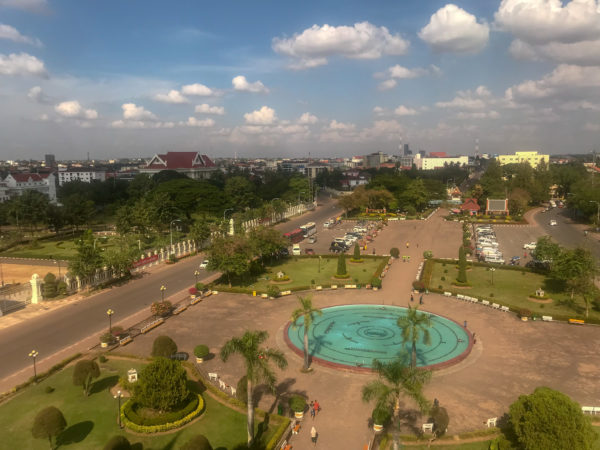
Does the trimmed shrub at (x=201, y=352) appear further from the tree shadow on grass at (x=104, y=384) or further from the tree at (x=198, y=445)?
the tree at (x=198, y=445)

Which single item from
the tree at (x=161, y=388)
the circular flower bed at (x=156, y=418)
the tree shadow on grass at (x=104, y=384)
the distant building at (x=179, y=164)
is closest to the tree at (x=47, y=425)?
the circular flower bed at (x=156, y=418)

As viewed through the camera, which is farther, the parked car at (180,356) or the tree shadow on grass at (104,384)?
the parked car at (180,356)

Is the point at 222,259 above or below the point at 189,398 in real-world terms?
above

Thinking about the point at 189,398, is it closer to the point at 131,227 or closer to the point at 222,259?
the point at 222,259

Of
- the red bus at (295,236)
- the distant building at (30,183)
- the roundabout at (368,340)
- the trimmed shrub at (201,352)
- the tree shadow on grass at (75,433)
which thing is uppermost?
the distant building at (30,183)

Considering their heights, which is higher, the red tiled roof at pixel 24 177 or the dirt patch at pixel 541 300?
the red tiled roof at pixel 24 177

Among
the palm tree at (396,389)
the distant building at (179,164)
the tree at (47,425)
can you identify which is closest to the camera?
the palm tree at (396,389)

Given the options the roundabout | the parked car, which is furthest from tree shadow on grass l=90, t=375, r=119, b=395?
the roundabout

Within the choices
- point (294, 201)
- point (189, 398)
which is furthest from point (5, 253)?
point (294, 201)
